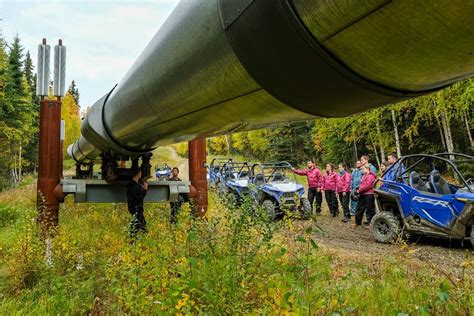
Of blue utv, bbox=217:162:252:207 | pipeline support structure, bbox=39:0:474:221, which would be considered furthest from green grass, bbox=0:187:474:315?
blue utv, bbox=217:162:252:207

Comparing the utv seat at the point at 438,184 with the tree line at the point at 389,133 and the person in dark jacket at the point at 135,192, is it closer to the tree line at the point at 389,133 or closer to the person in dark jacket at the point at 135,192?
the tree line at the point at 389,133

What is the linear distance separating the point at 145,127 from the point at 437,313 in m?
2.24

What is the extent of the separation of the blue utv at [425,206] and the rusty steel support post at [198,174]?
2.58 meters

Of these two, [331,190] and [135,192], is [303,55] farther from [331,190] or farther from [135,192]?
[331,190]

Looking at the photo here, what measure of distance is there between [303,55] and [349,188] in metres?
9.71

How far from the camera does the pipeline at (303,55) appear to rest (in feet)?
1.93

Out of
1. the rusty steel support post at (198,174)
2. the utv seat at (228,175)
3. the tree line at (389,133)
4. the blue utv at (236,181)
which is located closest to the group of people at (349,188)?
the tree line at (389,133)

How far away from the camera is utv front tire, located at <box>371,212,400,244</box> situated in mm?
6227

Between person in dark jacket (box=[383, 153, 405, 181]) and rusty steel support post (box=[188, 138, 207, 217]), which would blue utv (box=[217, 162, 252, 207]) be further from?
rusty steel support post (box=[188, 138, 207, 217])

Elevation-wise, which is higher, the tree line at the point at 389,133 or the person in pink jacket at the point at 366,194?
the tree line at the point at 389,133

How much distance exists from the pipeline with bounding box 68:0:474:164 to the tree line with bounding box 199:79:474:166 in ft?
8.91

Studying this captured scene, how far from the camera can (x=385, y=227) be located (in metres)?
6.52

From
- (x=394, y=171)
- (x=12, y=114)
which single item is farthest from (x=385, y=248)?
(x=12, y=114)

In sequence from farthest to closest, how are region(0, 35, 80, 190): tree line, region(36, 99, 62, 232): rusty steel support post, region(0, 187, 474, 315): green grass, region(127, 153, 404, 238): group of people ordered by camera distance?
region(0, 35, 80, 190): tree line, region(127, 153, 404, 238): group of people, region(36, 99, 62, 232): rusty steel support post, region(0, 187, 474, 315): green grass
